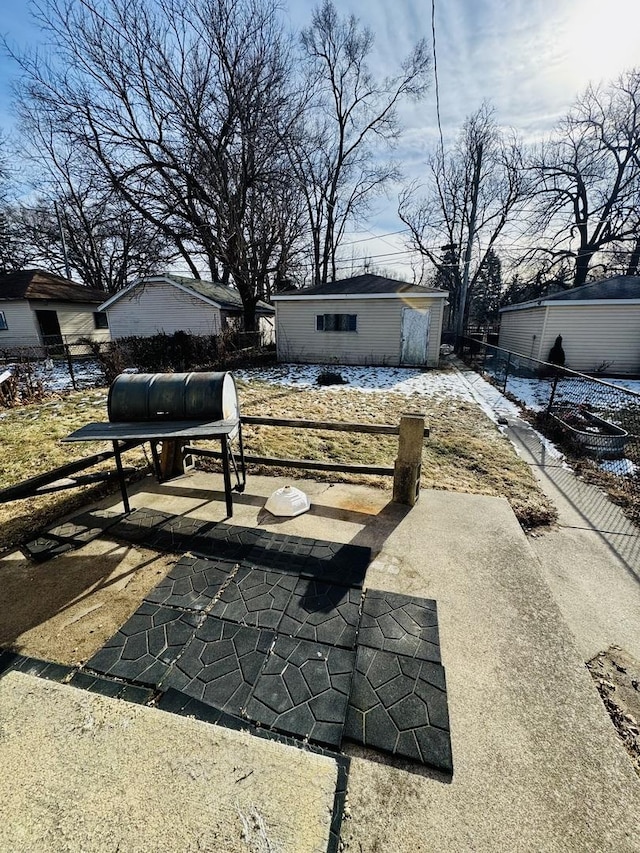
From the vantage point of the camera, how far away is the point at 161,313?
1770 centimetres

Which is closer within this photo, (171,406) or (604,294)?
(171,406)

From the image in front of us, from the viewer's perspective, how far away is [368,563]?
2910 millimetres

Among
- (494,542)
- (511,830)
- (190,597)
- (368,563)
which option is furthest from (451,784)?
(494,542)

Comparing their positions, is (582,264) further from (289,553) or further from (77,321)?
(77,321)

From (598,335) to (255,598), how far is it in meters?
15.8

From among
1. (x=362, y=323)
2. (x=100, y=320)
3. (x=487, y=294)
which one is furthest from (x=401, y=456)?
(x=487, y=294)

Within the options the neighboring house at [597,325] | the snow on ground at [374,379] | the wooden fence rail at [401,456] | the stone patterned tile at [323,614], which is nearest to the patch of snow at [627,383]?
the neighboring house at [597,325]

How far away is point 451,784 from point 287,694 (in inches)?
32.9

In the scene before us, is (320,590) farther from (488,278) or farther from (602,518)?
(488,278)

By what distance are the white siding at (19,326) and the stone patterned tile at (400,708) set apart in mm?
23153

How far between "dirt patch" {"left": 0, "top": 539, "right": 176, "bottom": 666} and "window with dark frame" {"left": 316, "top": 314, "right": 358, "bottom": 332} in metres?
12.8

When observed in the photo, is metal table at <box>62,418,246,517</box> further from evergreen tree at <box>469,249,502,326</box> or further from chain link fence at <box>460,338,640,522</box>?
evergreen tree at <box>469,249,502,326</box>

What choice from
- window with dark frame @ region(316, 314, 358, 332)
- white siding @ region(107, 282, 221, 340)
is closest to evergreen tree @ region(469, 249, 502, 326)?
window with dark frame @ region(316, 314, 358, 332)

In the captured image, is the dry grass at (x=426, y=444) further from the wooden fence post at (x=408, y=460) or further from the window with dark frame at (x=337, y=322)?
the window with dark frame at (x=337, y=322)
